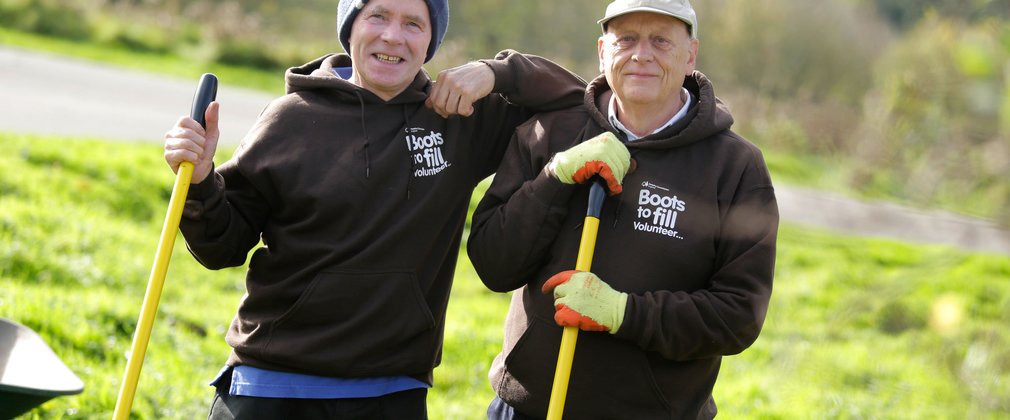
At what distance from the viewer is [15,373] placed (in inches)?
104

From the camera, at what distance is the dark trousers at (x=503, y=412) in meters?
2.89

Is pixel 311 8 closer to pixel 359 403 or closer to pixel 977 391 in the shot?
pixel 359 403

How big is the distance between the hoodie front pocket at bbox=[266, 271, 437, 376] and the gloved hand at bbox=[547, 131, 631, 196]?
56 centimetres

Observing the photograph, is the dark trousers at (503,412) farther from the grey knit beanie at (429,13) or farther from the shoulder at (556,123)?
the grey knit beanie at (429,13)

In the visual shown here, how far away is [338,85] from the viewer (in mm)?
2885

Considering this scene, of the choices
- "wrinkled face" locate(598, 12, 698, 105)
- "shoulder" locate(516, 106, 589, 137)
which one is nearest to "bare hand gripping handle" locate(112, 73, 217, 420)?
"shoulder" locate(516, 106, 589, 137)

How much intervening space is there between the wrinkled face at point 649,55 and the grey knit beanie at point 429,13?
0.54 metres

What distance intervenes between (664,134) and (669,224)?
9.6 inches

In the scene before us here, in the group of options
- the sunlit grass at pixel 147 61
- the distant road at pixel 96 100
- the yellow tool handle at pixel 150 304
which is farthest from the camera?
the sunlit grass at pixel 147 61

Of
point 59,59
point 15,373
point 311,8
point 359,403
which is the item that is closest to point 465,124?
point 359,403

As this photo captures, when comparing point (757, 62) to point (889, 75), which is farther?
point (757, 62)

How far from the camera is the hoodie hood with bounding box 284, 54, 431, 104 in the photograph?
2893 mm

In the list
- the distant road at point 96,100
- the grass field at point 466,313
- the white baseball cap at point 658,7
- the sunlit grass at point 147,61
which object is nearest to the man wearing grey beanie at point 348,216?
the white baseball cap at point 658,7

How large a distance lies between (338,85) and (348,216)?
0.37m
